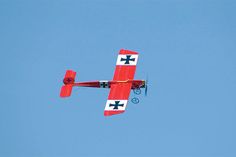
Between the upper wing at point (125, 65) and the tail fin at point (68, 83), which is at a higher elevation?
the upper wing at point (125, 65)

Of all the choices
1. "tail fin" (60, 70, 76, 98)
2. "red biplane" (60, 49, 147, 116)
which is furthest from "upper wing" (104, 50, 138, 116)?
"tail fin" (60, 70, 76, 98)

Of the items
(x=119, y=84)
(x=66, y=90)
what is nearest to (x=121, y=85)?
(x=119, y=84)

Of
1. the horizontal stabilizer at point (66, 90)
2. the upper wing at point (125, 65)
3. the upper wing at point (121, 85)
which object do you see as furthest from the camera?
the upper wing at point (125, 65)

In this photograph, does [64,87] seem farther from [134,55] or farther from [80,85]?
[134,55]

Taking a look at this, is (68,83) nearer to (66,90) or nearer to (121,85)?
(66,90)

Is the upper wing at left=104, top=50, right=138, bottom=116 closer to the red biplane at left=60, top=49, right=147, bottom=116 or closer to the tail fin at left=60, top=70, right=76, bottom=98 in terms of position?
the red biplane at left=60, top=49, right=147, bottom=116

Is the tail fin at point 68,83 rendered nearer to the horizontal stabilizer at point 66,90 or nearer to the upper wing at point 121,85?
the horizontal stabilizer at point 66,90

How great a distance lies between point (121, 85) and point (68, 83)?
16.8ft

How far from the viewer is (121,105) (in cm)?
6059

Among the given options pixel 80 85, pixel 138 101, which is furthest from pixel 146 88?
pixel 80 85

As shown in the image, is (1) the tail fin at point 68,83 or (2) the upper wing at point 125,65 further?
(2) the upper wing at point 125,65

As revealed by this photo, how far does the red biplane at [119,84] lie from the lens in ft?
199

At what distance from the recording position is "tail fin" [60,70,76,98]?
207ft

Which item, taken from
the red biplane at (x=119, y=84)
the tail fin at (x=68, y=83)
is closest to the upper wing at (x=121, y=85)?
the red biplane at (x=119, y=84)
